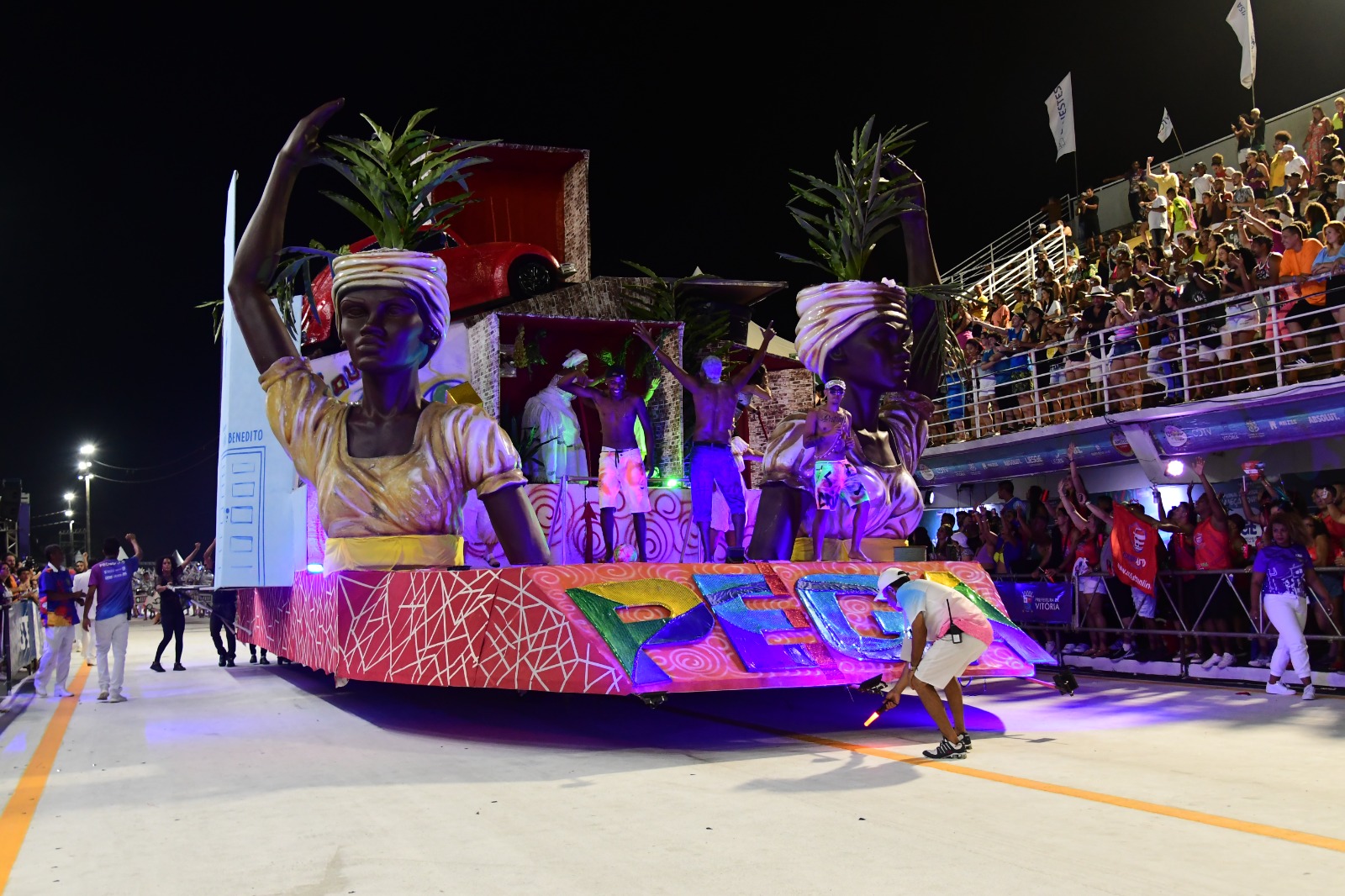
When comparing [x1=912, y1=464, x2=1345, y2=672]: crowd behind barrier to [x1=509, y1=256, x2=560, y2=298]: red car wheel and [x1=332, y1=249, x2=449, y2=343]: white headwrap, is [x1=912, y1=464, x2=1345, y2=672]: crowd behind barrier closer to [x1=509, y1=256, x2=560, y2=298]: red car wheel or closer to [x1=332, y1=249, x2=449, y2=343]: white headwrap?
[x1=509, y1=256, x2=560, y2=298]: red car wheel

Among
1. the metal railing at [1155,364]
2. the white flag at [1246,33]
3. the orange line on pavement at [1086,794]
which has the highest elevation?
the white flag at [1246,33]

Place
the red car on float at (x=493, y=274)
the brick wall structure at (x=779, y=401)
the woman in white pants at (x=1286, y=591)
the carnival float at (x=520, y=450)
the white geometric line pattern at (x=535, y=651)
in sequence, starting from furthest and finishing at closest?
the brick wall structure at (x=779, y=401) < the red car on float at (x=493, y=274) < the woman in white pants at (x=1286, y=591) < the carnival float at (x=520, y=450) < the white geometric line pattern at (x=535, y=651)

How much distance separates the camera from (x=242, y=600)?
15141 millimetres

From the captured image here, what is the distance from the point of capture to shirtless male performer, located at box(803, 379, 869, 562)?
32.5 ft

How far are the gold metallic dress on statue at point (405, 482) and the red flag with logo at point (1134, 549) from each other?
634 cm

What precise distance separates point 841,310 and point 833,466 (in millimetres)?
1493

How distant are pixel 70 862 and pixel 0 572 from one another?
41.2 ft

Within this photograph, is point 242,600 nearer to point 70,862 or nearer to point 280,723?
point 280,723

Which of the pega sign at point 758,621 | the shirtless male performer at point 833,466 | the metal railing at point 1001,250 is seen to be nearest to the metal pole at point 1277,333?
the shirtless male performer at point 833,466

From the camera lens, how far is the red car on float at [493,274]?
13.7 metres

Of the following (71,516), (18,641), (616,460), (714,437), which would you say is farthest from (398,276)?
(71,516)

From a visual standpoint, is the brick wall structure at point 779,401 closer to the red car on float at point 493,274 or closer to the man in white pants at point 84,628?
the red car on float at point 493,274

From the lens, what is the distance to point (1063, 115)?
23531 mm

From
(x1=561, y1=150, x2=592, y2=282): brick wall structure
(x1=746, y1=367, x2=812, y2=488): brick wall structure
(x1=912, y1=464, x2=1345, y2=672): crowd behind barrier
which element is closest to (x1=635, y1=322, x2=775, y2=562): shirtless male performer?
→ (x1=912, y1=464, x2=1345, y2=672): crowd behind barrier
